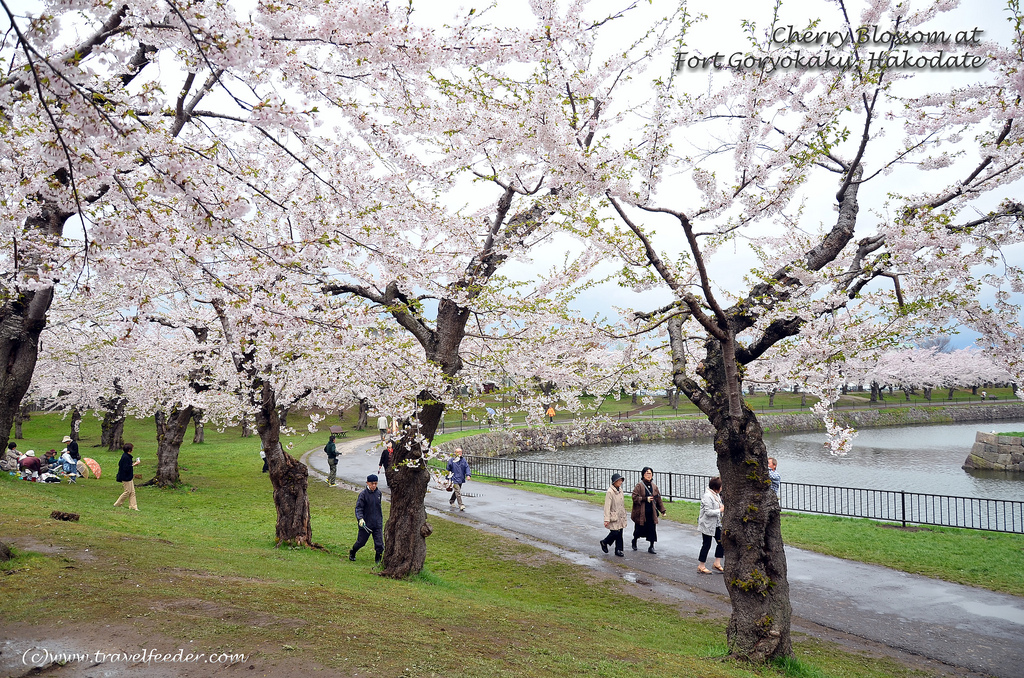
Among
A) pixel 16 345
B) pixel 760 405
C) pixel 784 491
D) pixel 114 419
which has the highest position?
pixel 16 345

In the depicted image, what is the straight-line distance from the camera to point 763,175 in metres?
7.18

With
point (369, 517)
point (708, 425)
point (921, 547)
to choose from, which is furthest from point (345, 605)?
point (708, 425)

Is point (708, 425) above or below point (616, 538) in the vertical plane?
below

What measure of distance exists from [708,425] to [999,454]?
22421mm

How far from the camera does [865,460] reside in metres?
33.0

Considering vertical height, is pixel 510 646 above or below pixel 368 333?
below

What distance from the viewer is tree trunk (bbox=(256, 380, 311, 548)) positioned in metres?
11.4

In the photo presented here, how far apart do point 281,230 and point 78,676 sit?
700cm

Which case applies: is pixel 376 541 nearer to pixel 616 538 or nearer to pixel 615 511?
pixel 615 511

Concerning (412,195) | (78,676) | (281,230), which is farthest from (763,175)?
(78,676)

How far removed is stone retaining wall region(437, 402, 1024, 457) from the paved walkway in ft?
65.7

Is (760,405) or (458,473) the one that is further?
(760,405)

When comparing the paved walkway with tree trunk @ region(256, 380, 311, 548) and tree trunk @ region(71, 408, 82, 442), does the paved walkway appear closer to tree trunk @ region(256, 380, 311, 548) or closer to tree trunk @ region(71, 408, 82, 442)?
tree trunk @ region(256, 380, 311, 548)

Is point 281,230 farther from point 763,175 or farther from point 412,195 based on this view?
point 763,175
